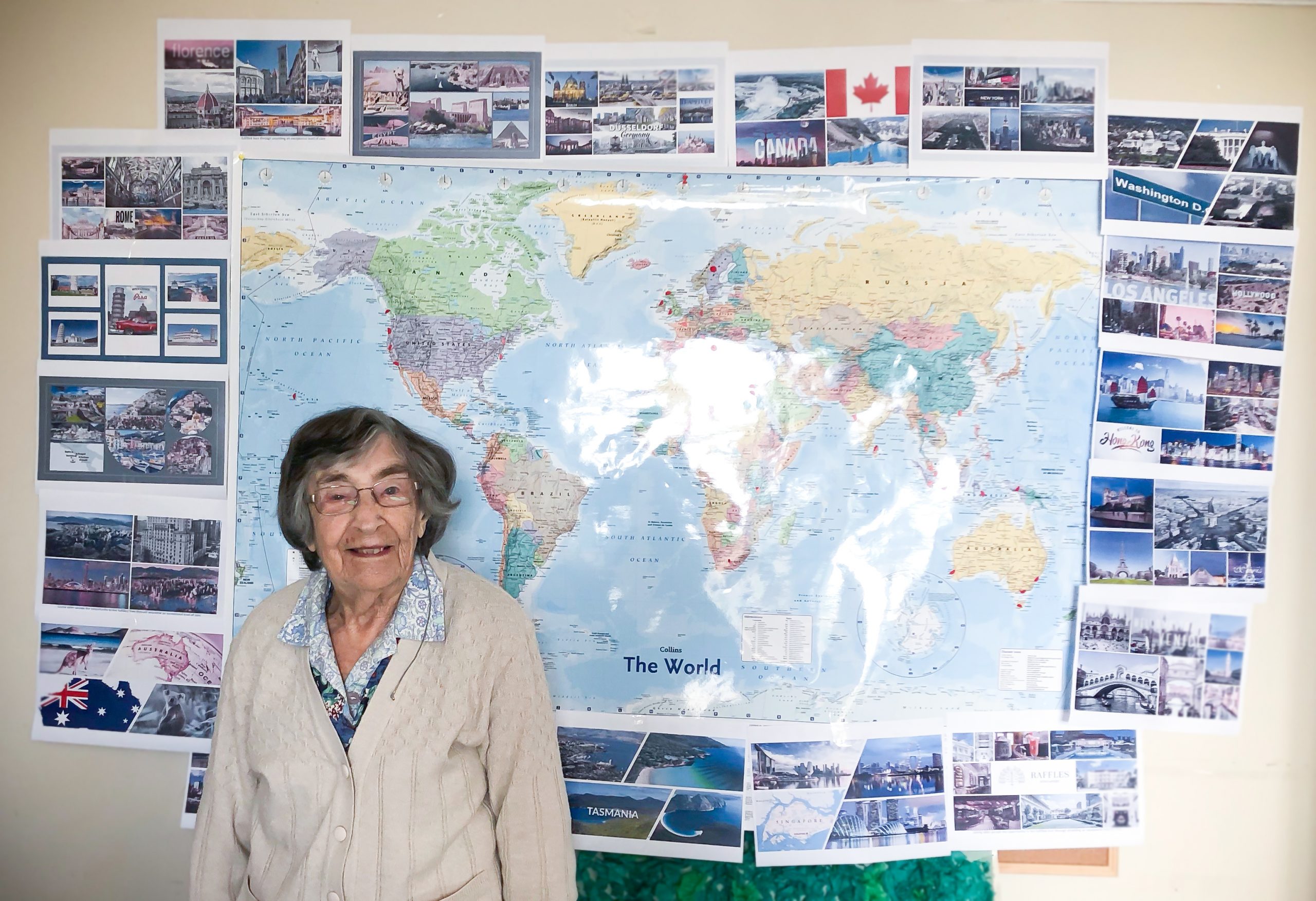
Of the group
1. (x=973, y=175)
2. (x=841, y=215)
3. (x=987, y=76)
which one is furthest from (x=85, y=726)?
(x=987, y=76)

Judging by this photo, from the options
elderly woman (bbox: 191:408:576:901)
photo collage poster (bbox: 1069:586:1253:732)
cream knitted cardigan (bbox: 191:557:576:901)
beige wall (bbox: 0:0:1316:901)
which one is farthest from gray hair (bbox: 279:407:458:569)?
photo collage poster (bbox: 1069:586:1253:732)

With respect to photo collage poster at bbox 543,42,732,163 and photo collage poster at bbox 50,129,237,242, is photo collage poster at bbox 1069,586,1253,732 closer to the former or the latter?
photo collage poster at bbox 543,42,732,163

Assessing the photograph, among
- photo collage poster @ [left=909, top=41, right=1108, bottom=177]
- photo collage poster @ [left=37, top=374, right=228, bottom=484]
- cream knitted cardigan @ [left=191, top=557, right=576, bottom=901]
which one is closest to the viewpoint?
cream knitted cardigan @ [left=191, top=557, right=576, bottom=901]

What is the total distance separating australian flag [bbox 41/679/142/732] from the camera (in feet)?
6.62

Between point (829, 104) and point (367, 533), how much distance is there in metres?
1.38

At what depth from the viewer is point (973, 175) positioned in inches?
74.5

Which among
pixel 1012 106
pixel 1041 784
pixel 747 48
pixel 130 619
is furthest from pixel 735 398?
pixel 130 619

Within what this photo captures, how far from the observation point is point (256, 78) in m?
1.94

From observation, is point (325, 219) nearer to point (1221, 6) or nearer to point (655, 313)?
point (655, 313)

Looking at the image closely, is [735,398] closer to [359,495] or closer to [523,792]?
[359,495]

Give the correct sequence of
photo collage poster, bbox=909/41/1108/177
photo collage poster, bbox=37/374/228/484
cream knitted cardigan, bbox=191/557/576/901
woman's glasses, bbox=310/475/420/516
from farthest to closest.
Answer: photo collage poster, bbox=37/374/228/484, photo collage poster, bbox=909/41/1108/177, woman's glasses, bbox=310/475/420/516, cream knitted cardigan, bbox=191/557/576/901

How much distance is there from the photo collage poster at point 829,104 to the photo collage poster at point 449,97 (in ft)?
1.59

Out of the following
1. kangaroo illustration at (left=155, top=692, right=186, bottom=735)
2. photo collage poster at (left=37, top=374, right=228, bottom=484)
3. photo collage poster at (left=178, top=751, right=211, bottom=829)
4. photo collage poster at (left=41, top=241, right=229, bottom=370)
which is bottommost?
photo collage poster at (left=178, top=751, right=211, bottom=829)

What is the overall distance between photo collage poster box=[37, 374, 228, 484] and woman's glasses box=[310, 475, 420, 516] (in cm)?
55
